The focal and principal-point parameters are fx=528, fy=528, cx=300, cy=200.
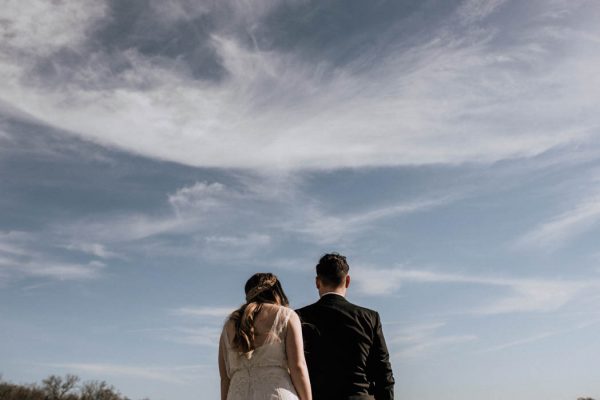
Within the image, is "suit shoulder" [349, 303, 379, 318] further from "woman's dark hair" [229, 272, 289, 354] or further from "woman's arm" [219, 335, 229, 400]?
"woman's arm" [219, 335, 229, 400]

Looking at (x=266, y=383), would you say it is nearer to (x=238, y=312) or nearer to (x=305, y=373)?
(x=305, y=373)

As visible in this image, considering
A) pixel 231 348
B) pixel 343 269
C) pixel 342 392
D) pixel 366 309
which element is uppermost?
pixel 343 269

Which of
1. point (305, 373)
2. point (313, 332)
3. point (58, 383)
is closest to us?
point (305, 373)

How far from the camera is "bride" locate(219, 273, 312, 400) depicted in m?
4.71

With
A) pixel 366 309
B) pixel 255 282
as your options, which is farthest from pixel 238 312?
pixel 366 309

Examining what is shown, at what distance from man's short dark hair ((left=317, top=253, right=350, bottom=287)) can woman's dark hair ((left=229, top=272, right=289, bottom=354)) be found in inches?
26.0

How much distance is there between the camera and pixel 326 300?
215 inches

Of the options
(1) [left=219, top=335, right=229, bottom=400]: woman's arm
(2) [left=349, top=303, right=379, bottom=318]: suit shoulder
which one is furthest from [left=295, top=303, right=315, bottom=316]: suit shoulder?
(1) [left=219, top=335, right=229, bottom=400]: woman's arm

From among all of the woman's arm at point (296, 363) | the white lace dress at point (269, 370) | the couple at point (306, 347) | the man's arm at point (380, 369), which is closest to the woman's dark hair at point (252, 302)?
the couple at point (306, 347)

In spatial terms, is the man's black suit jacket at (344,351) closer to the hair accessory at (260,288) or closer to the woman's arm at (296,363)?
the woman's arm at (296,363)

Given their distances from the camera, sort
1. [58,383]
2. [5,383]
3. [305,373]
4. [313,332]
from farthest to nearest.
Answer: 1. [58,383]
2. [5,383]
3. [313,332]
4. [305,373]

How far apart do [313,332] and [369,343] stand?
1.90ft

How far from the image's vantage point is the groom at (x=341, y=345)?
200 inches

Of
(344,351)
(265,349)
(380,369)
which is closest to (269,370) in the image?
(265,349)
